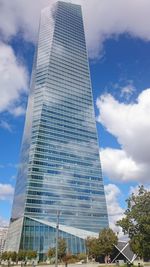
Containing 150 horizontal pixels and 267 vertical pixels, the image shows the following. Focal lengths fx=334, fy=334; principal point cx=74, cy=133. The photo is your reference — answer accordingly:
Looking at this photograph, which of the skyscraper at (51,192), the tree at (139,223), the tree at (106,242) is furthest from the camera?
the skyscraper at (51,192)

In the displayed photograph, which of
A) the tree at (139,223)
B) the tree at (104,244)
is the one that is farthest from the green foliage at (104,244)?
the tree at (139,223)

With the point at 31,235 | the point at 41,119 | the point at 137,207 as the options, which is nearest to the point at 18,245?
the point at 31,235

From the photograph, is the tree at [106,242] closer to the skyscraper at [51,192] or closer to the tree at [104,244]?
the tree at [104,244]

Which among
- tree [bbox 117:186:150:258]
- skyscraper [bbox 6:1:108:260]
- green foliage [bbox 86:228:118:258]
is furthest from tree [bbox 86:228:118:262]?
skyscraper [bbox 6:1:108:260]

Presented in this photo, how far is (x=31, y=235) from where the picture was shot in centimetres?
15775

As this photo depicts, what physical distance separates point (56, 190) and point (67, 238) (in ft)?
84.2

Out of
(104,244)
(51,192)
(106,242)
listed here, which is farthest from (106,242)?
(51,192)

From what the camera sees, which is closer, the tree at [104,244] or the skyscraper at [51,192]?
the tree at [104,244]

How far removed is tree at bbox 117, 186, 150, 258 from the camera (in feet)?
216

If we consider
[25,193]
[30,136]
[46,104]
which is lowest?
[25,193]

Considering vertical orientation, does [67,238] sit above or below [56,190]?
below

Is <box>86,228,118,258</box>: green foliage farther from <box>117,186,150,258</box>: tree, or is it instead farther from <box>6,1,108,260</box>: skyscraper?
<box>6,1,108,260</box>: skyscraper

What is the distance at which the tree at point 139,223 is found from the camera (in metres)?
65.8

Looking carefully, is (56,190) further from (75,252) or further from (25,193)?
(75,252)
